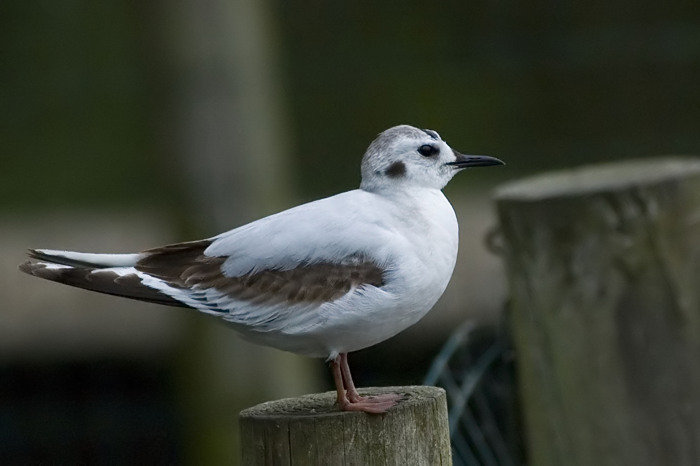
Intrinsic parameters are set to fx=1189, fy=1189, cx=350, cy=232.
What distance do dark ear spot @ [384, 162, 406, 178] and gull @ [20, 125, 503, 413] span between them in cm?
6

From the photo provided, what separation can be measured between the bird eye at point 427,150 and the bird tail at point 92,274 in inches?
21.4

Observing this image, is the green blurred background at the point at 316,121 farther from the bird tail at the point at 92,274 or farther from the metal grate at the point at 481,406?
the bird tail at the point at 92,274

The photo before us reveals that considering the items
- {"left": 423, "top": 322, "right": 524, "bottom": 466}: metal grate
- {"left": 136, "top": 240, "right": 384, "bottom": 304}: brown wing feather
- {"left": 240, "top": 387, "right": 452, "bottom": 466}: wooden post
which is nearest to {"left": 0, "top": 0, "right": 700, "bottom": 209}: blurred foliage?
{"left": 423, "top": 322, "right": 524, "bottom": 466}: metal grate

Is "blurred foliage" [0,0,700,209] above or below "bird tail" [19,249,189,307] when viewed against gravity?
above

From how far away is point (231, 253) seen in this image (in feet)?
7.02

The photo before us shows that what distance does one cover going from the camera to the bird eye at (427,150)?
2.27 m

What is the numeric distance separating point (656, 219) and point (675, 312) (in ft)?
0.62

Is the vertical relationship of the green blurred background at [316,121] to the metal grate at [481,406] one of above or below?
above

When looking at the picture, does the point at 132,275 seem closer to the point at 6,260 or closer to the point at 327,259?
the point at 327,259

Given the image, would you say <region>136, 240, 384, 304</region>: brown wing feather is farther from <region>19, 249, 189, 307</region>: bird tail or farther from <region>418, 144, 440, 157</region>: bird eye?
<region>418, 144, 440, 157</region>: bird eye

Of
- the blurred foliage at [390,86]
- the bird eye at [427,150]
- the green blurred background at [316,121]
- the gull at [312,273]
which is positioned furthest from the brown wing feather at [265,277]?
the blurred foliage at [390,86]

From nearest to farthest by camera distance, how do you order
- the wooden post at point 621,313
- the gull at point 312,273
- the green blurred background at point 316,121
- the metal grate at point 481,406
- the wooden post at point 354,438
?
1. the wooden post at point 354,438
2. the gull at point 312,273
3. the wooden post at point 621,313
4. the metal grate at point 481,406
5. the green blurred background at point 316,121

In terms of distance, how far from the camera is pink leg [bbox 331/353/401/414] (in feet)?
6.28

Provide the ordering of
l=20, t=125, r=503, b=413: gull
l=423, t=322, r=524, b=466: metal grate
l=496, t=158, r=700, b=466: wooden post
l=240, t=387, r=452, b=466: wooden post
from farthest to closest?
l=423, t=322, r=524, b=466: metal grate, l=496, t=158, r=700, b=466: wooden post, l=20, t=125, r=503, b=413: gull, l=240, t=387, r=452, b=466: wooden post
